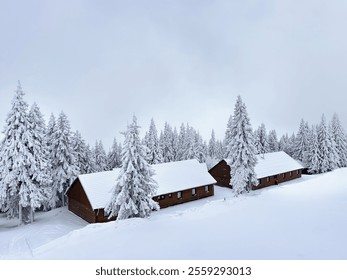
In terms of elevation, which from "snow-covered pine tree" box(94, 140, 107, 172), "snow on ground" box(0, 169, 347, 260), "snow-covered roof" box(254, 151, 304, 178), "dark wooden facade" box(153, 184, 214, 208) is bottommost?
"dark wooden facade" box(153, 184, 214, 208)

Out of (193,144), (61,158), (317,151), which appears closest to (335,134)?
(317,151)

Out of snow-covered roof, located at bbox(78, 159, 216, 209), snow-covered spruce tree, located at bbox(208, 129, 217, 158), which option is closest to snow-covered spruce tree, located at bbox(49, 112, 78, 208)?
snow-covered roof, located at bbox(78, 159, 216, 209)

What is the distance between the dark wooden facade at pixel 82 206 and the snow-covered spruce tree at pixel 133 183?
6.27m

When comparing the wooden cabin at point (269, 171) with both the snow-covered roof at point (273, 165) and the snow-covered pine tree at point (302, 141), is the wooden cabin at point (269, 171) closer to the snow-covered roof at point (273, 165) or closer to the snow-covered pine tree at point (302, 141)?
the snow-covered roof at point (273, 165)

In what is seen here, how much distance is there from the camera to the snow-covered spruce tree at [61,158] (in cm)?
3503

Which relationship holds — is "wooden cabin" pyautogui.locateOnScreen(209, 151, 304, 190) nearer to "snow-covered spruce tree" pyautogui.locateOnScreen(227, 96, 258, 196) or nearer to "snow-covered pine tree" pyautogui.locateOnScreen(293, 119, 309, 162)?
"snow-covered spruce tree" pyautogui.locateOnScreen(227, 96, 258, 196)

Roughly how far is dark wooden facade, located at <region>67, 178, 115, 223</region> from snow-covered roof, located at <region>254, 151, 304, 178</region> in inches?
1116

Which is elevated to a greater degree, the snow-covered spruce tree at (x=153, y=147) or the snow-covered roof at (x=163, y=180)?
the snow-covered spruce tree at (x=153, y=147)

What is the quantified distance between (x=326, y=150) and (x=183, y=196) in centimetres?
3798

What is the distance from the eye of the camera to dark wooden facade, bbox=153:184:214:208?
3378cm

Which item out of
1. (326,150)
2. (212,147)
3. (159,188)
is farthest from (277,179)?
(212,147)

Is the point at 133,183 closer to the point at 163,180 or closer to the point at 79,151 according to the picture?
the point at 163,180

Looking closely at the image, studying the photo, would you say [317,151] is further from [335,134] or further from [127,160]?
[127,160]

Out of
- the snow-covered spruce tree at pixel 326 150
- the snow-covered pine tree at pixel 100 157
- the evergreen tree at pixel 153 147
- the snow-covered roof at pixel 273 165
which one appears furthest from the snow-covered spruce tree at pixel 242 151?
the snow-covered pine tree at pixel 100 157
